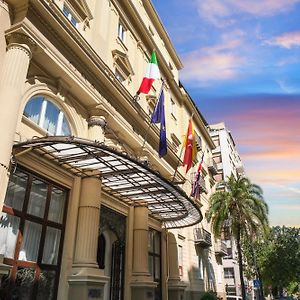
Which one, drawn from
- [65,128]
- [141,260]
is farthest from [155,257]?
[65,128]

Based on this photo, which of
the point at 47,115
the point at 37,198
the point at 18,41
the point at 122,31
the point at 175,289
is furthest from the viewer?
the point at 175,289

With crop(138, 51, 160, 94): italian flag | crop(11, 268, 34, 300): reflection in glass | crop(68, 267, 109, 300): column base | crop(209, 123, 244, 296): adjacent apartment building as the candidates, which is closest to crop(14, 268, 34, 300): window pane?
crop(11, 268, 34, 300): reflection in glass

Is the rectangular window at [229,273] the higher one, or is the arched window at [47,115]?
the arched window at [47,115]

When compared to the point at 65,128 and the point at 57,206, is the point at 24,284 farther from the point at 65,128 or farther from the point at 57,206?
the point at 65,128

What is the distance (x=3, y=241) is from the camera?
366 inches

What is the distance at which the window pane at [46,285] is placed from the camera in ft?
34.3

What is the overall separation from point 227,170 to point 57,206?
160 ft

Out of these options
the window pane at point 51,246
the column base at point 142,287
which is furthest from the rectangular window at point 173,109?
the window pane at point 51,246

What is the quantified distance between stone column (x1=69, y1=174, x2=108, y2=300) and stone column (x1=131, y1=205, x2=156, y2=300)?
3.98 metres

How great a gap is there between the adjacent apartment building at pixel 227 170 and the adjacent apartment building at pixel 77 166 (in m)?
33.8

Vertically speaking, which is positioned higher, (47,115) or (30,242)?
(47,115)

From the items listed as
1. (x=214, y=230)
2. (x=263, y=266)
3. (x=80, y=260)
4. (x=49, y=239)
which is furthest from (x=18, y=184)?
(x=263, y=266)

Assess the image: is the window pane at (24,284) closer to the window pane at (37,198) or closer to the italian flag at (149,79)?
the window pane at (37,198)

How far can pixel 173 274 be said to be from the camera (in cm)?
1973
